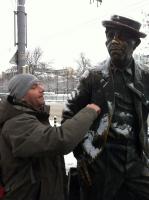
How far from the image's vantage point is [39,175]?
116 inches

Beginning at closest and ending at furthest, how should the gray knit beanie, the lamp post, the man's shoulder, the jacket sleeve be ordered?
the jacket sleeve, the gray knit beanie, the man's shoulder, the lamp post

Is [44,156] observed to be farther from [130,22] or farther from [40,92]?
[130,22]

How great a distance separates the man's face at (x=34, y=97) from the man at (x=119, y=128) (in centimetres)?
68

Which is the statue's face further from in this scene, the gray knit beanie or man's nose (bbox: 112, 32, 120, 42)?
the gray knit beanie

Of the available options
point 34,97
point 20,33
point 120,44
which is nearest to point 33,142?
point 34,97

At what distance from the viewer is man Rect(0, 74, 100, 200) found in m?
2.76

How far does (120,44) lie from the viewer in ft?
11.3

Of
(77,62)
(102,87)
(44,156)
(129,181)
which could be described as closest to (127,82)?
(102,87)

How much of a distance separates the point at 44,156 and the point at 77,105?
895mm

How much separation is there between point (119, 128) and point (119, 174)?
352 mm

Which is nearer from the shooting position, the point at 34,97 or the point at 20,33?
the point at 34,97

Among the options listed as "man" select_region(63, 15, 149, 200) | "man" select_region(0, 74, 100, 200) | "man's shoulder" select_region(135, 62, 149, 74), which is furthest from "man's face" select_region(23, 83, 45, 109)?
"man's shoulder" select_region(135, 62, 149, 74)

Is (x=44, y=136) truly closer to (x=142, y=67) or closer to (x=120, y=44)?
(x=120, y=44)

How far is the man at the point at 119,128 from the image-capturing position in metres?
3.49
